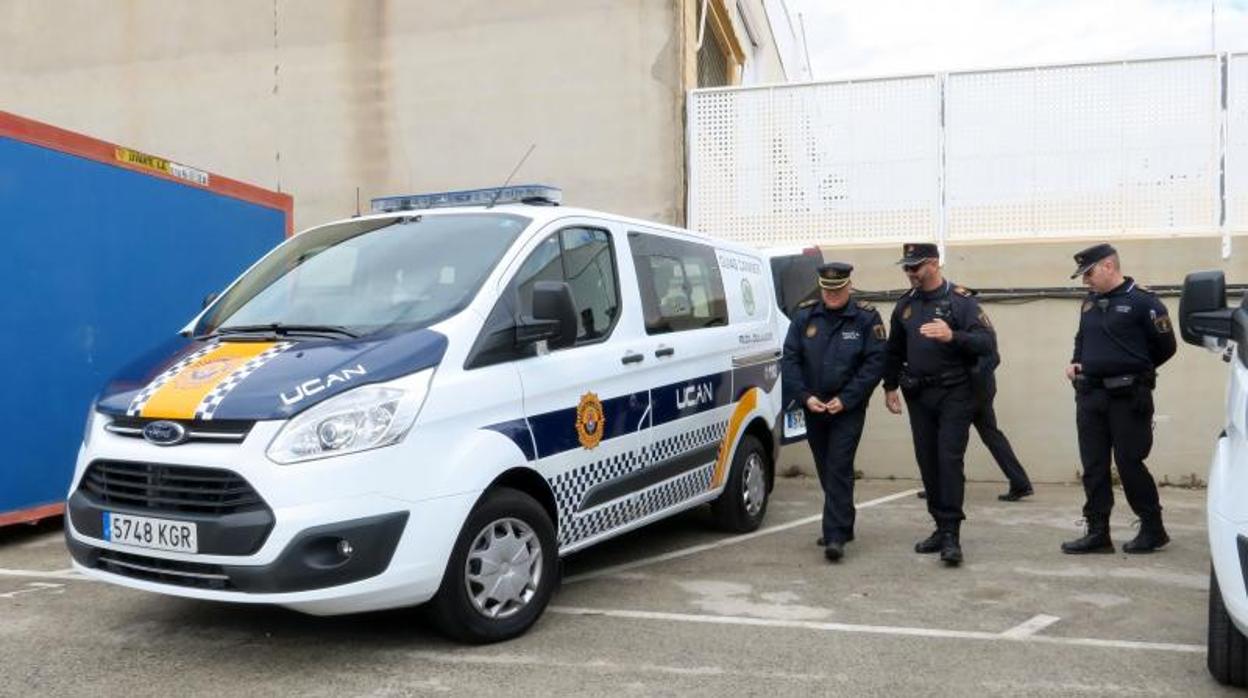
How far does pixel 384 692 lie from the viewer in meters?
3.67

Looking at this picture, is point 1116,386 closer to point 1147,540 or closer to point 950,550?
point 1147,540

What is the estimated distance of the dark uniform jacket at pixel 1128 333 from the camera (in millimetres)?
5633

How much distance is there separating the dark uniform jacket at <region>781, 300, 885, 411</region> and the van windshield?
6.78 feet

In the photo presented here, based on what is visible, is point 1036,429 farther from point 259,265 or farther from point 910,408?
point 259,265

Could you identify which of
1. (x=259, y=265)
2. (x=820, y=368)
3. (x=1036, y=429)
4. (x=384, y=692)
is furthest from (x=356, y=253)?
(x=1036, y=429)

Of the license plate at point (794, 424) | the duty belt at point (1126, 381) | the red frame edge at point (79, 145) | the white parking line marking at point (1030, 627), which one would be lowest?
the white parking line marking at point (1030, 627)

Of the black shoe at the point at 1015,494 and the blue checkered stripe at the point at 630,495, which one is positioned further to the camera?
the black shoe at the point at 1015,494

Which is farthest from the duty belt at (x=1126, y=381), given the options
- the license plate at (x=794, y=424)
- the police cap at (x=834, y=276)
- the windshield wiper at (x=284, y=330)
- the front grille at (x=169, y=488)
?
the front grille at (x=169, y=488)

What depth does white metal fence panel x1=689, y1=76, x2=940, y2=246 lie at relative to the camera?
30.8 feet

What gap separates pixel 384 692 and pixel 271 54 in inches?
369

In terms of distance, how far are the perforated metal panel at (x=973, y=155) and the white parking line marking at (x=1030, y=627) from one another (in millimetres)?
5227

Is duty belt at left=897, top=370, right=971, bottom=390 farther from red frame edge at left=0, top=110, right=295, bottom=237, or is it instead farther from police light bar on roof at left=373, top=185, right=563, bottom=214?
red frame edge at left=0, top=110, right=295, bottom=237

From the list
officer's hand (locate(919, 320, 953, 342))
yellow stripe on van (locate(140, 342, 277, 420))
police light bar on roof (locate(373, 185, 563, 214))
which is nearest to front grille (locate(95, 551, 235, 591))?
yellow stripe on van (locate(140, 342, 277, 420))

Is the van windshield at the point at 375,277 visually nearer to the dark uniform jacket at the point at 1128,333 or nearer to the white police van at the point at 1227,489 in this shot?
the white police van at the point at 1227,489
